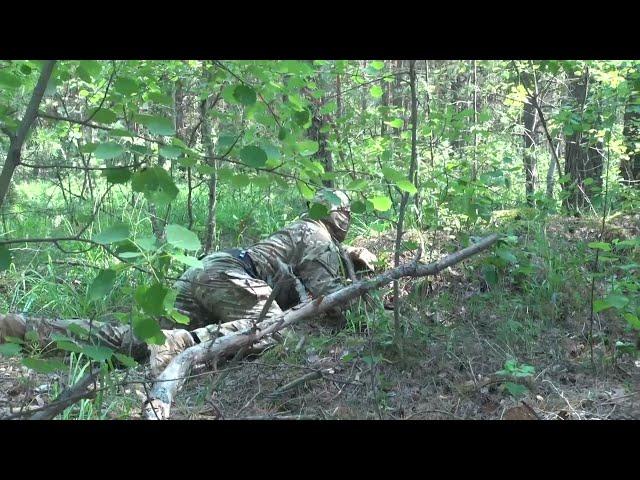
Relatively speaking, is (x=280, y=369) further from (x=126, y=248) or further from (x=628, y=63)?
(x=628, y=63)

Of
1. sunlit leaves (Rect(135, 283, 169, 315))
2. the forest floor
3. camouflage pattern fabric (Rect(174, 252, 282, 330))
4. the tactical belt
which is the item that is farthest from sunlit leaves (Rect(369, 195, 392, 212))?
the tactical belt

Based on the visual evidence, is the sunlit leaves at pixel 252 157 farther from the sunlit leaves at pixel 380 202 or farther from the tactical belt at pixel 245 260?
the tactical belt at pixel 245 260

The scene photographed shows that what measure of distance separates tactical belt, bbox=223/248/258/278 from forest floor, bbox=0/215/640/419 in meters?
0.67

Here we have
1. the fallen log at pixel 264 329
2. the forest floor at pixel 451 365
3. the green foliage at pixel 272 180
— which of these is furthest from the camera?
the fallen log at pixel 264 329

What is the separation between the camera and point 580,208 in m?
6.39

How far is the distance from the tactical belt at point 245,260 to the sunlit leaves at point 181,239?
3430 mm

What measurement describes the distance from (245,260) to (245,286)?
395 mm

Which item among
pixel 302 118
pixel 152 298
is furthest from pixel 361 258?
pixel 152 298

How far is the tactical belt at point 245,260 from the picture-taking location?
4.88m

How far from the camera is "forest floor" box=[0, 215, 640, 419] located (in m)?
3.18

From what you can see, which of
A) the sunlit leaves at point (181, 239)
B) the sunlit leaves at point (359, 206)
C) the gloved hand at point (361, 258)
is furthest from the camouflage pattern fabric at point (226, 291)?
the sunlit leaves at point (181, 239)

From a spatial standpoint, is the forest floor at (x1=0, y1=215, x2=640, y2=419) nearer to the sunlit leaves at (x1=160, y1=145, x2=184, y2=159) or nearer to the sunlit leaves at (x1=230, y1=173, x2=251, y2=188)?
the sunlit leaves at (x1=230, y1=173, x2=251, y2=188)
